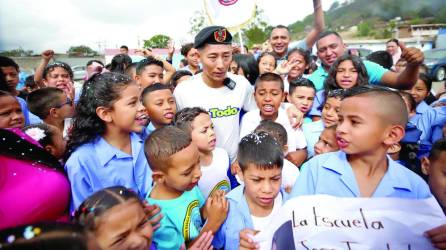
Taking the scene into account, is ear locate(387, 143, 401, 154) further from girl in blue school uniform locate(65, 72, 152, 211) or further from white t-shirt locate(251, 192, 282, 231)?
girl in blue school uniform locate(65, 72, 152, 211)

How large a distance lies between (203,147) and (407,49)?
184 cm

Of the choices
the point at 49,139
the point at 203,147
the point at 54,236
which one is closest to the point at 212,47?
the point at 203,147

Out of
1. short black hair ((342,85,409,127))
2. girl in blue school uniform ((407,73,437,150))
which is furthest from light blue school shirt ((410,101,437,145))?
short black hair ((342,85,409,127))

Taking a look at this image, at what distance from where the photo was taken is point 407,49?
2.42 m

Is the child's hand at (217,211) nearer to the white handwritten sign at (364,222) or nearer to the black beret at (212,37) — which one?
the white handwritten sign at (364,222)

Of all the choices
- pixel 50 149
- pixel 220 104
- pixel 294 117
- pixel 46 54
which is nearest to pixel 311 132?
pixel 294 117

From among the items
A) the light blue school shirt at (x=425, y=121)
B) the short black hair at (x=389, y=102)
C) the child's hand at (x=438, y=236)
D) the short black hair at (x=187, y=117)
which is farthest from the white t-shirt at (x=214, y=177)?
the light blue school shirt at (x=425, y=121)

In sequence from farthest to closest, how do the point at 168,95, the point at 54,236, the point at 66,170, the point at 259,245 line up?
the point at 168,95 < the point at 66,170 < the point at 259,245 < the point at 54,236

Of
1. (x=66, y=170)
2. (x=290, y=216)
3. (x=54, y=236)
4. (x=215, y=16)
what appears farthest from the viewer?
(x=215, y=16)

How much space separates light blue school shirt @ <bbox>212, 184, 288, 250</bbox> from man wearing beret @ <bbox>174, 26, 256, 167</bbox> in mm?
936

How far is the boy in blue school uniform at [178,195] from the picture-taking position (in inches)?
65.1

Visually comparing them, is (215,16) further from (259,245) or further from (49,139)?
(259,245)

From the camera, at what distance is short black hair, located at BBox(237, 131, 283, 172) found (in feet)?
5.85

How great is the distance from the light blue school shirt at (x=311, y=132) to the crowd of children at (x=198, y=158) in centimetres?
1
